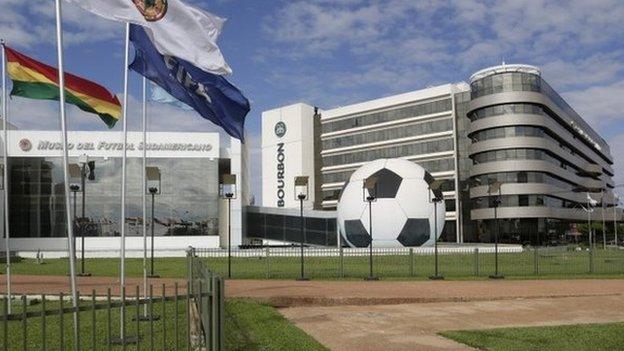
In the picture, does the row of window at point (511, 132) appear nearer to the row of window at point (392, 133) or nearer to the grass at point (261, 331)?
the row of window at point (392, 133)

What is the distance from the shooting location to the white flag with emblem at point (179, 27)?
9594mm

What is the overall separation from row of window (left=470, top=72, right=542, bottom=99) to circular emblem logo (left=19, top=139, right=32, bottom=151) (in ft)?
176

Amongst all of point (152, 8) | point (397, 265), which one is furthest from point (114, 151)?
point (152, 8)

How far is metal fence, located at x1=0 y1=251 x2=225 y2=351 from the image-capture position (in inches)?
233

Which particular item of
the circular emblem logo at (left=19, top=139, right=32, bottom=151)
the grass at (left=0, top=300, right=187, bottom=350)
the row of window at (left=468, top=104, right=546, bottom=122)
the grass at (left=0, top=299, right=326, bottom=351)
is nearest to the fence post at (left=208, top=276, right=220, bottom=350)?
the grass at (left=0, top=299, right=326, bottom=351)

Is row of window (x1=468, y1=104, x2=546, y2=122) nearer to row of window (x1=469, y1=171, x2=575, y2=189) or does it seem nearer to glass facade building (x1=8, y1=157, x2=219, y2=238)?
row of window (x1=469, y1=171, x2=575, y2=189)

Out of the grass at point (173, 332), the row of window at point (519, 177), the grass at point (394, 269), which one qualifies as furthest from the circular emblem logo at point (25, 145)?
the row of window at point (519, 177)

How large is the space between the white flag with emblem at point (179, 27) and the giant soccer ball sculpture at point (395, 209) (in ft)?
89.4

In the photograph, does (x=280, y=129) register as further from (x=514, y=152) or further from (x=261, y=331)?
(x=261, y=331)

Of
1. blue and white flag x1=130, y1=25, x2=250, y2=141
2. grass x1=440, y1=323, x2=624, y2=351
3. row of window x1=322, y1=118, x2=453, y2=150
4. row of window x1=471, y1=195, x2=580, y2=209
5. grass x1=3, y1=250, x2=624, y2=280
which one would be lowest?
grass x1=3, y1=250, x2=624, y2=280

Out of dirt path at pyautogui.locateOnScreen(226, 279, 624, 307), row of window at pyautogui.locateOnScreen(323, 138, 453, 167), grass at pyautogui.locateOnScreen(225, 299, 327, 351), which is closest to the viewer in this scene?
grass at pyautogui.locateOnScreen(225, 299, 327, 351)

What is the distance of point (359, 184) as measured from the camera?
1615 inches

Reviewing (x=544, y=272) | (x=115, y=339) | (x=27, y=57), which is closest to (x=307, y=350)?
(x=115, y=339)

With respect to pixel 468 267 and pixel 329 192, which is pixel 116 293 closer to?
pixel 468 267
